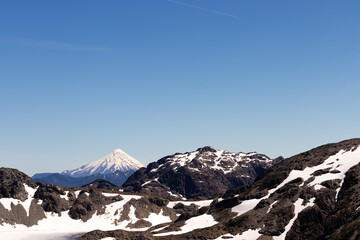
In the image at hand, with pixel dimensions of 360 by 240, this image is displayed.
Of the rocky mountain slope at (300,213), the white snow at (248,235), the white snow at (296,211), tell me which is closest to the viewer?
the rocky mountain slope at (300,213)

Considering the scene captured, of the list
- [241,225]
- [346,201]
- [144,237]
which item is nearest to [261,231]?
[241,225]

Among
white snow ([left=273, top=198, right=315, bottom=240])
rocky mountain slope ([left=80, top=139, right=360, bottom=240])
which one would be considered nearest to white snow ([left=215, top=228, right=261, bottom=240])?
rocky mountain slope ([left=80, top=139, right=360, bottom=240])

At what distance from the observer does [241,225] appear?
585 ft

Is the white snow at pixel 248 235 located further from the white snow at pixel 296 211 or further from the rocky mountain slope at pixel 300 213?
the white snow at pixel 296 211

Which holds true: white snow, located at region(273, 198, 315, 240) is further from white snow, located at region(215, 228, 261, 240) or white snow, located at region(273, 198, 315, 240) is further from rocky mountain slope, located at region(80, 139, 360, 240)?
white snow, located at region(215, 228, 261, 240)

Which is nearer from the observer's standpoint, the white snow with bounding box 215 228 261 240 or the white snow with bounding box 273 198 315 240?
the white snow with bounding box 273 198 315 240

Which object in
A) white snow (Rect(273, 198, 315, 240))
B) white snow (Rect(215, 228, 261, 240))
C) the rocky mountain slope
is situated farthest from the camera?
white snow (Rect(215, 228, 261, 240))

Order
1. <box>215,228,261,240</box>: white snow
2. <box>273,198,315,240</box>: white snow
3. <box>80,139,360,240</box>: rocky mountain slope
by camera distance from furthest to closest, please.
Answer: <box>215,228,261,240</box>: white snow
<box>273,198,315,240</box>: white snow
<box>80,139,360,240</box>: rocky mountain slope

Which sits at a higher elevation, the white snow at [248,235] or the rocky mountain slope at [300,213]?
the rocky mountain slope at [300,213]

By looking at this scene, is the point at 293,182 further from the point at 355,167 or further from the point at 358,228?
the point at 358,228

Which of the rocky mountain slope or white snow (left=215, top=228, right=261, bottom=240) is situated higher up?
the rocky mountain slope

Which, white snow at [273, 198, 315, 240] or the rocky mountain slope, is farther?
white snow at [273, 198, 315, 240]

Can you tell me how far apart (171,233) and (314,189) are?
219ft

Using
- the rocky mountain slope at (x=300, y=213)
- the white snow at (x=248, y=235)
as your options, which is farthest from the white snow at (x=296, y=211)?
the white snow at (x=248, y=235)
